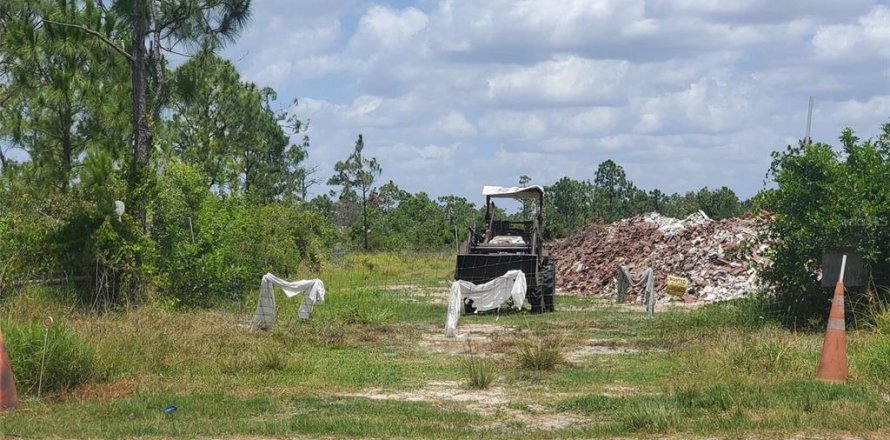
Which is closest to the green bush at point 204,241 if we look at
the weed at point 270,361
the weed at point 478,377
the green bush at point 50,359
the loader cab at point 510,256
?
Result: the loader cab at point 510,256

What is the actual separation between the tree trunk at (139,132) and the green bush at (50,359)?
Answer: 942cm

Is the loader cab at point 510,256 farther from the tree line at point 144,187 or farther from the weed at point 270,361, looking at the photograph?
the weed at point 270,361

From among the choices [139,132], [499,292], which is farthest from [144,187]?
[499,292]

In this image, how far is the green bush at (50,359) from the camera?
40.1ft

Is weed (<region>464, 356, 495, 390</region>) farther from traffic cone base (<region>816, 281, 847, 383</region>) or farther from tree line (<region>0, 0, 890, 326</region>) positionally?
tree line (<region>0, 0, 890, 326</region>)

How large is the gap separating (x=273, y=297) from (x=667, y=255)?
59.1 ft

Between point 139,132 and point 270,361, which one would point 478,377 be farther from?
point 139,132

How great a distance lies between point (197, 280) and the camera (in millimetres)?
23453

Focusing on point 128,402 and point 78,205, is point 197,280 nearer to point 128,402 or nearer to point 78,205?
point 78,205

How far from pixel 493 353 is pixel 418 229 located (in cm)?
5453

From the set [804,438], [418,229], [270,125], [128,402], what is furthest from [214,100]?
[804,438]

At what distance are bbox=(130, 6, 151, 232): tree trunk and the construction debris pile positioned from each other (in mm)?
→ 14456

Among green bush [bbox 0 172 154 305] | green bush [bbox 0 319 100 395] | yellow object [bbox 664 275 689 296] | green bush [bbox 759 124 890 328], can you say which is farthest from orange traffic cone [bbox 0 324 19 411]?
yellow object [bbox 664 275 689 296]

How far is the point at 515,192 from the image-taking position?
94.2 ft
